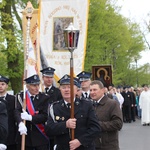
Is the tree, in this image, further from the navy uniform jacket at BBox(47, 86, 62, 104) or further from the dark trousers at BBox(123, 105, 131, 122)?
the navy uniform jacket at BBox(47, 86, 62, 104)

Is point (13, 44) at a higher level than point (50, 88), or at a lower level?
higher

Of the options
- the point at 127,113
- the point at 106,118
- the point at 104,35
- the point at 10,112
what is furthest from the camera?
the point at 104,35

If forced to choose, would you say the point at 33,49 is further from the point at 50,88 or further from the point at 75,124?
the point at 75,124

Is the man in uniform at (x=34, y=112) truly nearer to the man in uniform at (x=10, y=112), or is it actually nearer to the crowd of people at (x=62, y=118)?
the crowd of people at (x=62, y=118)

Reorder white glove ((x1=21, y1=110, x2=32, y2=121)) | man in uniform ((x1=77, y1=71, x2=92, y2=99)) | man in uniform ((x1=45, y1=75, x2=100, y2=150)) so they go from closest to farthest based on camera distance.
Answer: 1. man in uniform ((x1=45, y1=75, x2=100, y2=150))
2. white glove ((x1=21, y1=110, x2=32, y2=121))
3. man in uniform ((x1=77, y1=71, x2=92, y2=99))

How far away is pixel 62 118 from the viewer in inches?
217

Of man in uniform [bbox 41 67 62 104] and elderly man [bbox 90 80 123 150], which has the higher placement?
man in uniform [bbox 41 67 62 104]

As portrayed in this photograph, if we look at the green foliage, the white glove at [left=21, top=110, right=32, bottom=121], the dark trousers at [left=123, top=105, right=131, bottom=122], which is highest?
the green foliage

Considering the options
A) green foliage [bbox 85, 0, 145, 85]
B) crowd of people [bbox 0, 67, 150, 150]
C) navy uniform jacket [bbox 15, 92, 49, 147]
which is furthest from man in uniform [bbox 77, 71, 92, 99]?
green foliage [bbox 85, 0, 145, 85]

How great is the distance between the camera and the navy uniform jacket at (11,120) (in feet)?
24.5

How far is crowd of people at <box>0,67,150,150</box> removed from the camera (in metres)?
5.41

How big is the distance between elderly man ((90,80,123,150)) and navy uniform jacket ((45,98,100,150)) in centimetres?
63

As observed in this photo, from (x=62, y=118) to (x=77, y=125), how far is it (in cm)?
Answer: 21

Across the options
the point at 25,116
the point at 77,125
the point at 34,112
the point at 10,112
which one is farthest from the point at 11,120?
the point at 77,125
